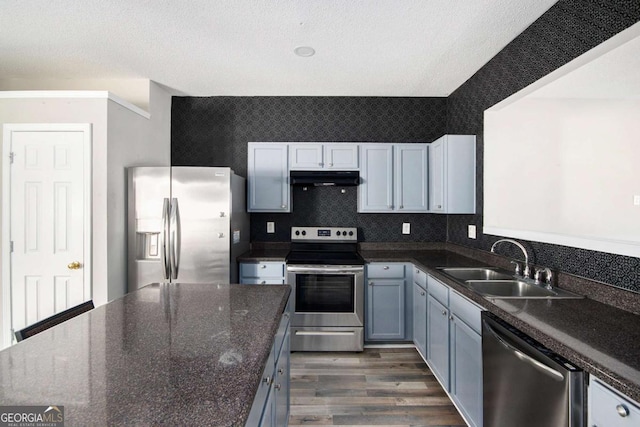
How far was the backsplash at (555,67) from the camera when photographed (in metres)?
1.48

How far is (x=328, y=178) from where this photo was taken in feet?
10.3

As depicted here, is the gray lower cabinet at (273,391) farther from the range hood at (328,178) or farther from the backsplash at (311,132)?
the backsplash at (311,132)

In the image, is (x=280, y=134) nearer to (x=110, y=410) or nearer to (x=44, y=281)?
(x=44, y=281)

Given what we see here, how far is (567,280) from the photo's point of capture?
1760 millimetres

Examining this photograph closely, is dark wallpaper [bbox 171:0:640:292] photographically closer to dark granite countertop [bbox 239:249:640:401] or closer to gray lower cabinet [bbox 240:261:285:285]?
gray lower cabinet [bbox 240:261:285:285]

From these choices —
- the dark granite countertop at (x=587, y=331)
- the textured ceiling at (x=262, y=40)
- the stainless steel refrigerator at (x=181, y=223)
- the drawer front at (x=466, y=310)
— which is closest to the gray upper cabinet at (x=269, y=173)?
the stainless steel refrigerator at (x=181, y=223)

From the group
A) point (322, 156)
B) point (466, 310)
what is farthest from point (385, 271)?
point (322, 156)

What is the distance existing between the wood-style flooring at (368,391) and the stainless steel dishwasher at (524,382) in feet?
2.03

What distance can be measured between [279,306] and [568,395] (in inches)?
44.8

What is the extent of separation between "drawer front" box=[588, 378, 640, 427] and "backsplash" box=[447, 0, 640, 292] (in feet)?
2.51

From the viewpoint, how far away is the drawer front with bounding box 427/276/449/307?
2.11 metres

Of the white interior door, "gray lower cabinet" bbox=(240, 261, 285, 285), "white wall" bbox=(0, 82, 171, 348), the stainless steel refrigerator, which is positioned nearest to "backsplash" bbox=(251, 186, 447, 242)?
"gray lower cabinet" bbox=(240, 261, 285, 285)

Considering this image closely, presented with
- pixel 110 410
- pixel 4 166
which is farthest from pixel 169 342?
pixel 4 166

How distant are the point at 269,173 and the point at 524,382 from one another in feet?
8.92
